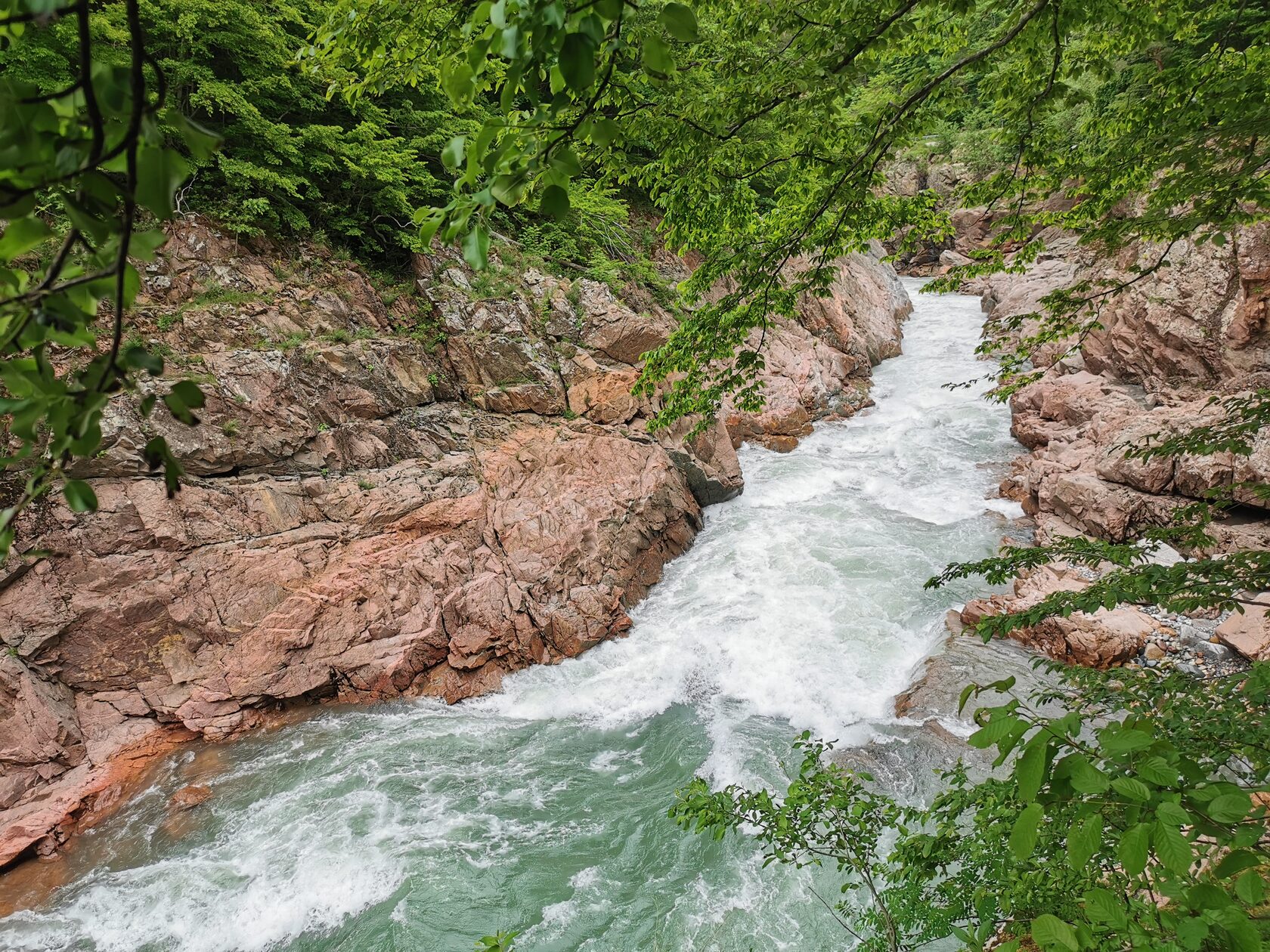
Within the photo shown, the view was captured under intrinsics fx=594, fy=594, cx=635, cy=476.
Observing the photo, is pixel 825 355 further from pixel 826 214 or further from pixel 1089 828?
pixel 1089 828

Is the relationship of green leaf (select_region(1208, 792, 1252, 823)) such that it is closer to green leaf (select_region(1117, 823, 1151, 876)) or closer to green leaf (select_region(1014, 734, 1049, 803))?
green leaf (select_region(1117, 823, 1151, 876))

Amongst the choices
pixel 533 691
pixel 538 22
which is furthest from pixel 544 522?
pixel 538 22

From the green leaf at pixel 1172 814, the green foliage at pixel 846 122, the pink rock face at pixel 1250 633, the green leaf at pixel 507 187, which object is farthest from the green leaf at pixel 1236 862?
the pink rock face at pixel 1250 633

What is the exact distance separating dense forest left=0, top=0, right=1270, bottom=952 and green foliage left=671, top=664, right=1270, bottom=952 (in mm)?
12

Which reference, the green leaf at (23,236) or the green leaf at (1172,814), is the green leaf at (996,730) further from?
the green leaf at (23,236)

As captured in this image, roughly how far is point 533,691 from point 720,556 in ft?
14.9

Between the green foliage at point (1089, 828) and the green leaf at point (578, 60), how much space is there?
4.49 feet

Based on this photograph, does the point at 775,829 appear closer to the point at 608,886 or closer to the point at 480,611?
the point at 608,886

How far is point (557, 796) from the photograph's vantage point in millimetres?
6734

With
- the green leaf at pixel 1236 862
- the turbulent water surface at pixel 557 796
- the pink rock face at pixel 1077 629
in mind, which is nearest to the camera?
the green leaf at pixel 1236 862

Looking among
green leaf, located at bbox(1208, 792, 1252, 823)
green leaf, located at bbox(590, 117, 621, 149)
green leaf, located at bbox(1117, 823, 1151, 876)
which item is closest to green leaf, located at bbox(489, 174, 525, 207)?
green leaf, located at bbox(590, 117, 621, 149)

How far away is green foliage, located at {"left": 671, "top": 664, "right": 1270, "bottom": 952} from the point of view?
118 cm

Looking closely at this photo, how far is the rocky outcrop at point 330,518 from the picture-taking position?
7.04 metres

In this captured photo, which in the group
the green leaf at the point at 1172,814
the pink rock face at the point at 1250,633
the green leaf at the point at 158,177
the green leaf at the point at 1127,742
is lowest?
the pink rock face at the point at 1250,633
